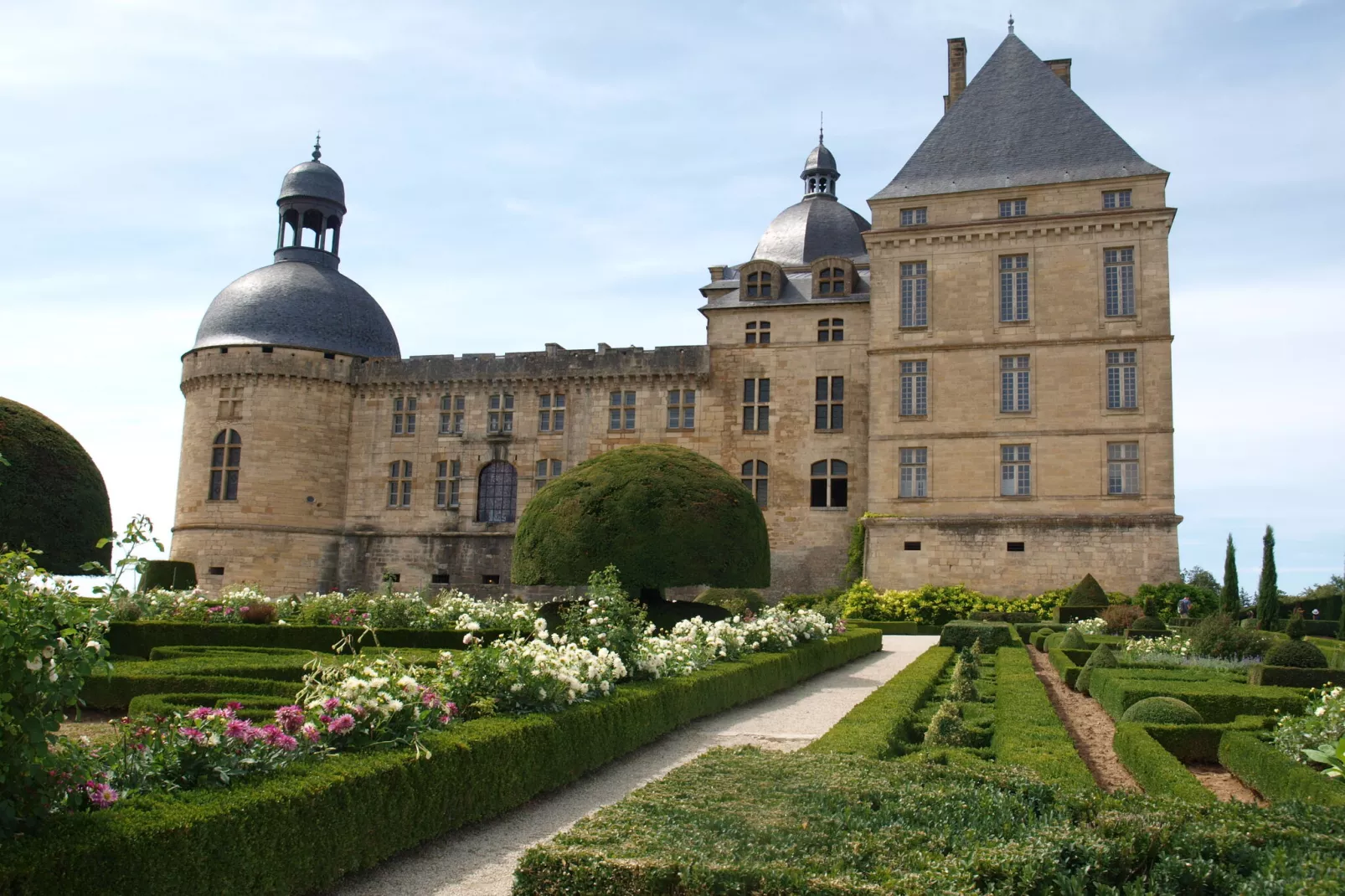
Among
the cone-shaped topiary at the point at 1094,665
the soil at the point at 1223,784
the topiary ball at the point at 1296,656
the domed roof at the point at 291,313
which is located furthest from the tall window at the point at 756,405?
the soil at the point at 1223,784

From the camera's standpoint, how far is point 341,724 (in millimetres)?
5773

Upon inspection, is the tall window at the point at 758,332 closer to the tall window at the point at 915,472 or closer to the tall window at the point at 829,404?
the tall window at the point at 829,404

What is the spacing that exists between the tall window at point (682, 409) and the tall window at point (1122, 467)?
11.4 metres

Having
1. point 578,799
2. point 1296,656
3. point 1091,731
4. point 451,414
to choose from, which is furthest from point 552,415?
point 578,799

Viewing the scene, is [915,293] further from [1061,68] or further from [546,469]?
[546,469]

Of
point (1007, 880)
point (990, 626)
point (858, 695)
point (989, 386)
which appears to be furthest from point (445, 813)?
point (989, 386)

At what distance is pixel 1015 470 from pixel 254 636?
62.2 ft

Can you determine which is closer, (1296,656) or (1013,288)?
(1296,656)

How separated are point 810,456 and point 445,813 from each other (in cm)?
2548

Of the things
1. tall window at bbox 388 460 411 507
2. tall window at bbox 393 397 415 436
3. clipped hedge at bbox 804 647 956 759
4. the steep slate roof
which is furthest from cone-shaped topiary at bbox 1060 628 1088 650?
tall window at bbox 393 397 415 436

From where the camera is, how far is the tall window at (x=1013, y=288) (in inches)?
1113

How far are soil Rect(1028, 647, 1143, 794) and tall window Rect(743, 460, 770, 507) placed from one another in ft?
52.0

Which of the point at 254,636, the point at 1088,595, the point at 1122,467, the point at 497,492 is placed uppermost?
the point at 1122,467

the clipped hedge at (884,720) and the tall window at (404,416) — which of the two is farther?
the tall window at (404,416)
